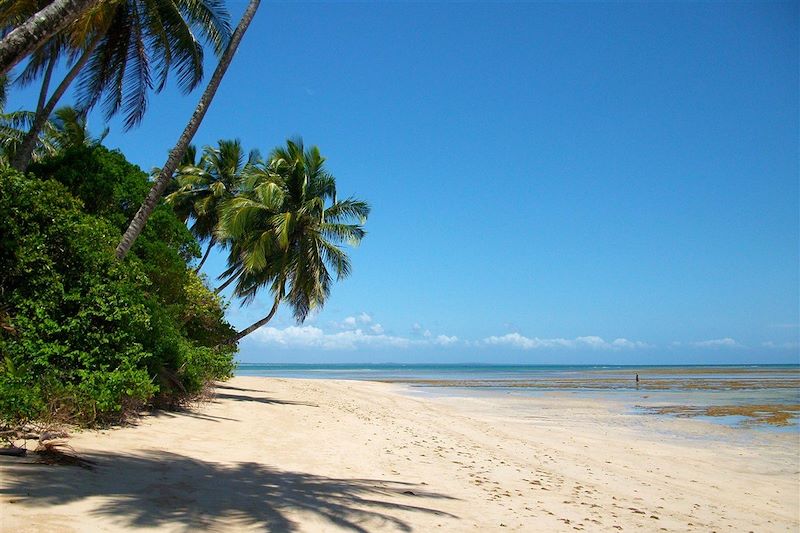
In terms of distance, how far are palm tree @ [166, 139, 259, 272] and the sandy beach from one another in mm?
15194

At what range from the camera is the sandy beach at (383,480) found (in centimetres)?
503

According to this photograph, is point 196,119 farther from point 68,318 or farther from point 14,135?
point 14,135

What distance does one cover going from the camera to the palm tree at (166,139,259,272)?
26.5 meters

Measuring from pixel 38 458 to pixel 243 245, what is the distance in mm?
16369

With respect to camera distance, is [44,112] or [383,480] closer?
[383,480]

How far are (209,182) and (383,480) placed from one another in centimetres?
2295

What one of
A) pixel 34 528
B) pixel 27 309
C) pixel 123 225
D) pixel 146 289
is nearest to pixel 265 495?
pixel 34 528

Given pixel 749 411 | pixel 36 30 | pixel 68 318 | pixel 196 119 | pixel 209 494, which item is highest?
pixel 196 119

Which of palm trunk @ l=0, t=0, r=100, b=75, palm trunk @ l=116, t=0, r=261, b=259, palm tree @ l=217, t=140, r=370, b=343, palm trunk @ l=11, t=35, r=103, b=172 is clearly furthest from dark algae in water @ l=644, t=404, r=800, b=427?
palm trunk @ l=11, t=35, r=103, b=172

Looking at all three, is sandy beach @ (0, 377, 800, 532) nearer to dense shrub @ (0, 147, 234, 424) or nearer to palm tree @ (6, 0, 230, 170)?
dense shrub @ (0, 147, 234, 424)

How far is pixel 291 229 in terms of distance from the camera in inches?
839

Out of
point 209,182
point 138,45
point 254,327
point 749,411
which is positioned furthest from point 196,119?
point 749,411

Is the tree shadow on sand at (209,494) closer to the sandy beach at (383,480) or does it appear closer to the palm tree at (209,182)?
the sandy beach at (383,480)

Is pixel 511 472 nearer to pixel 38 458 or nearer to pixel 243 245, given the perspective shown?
pixel 38 458
